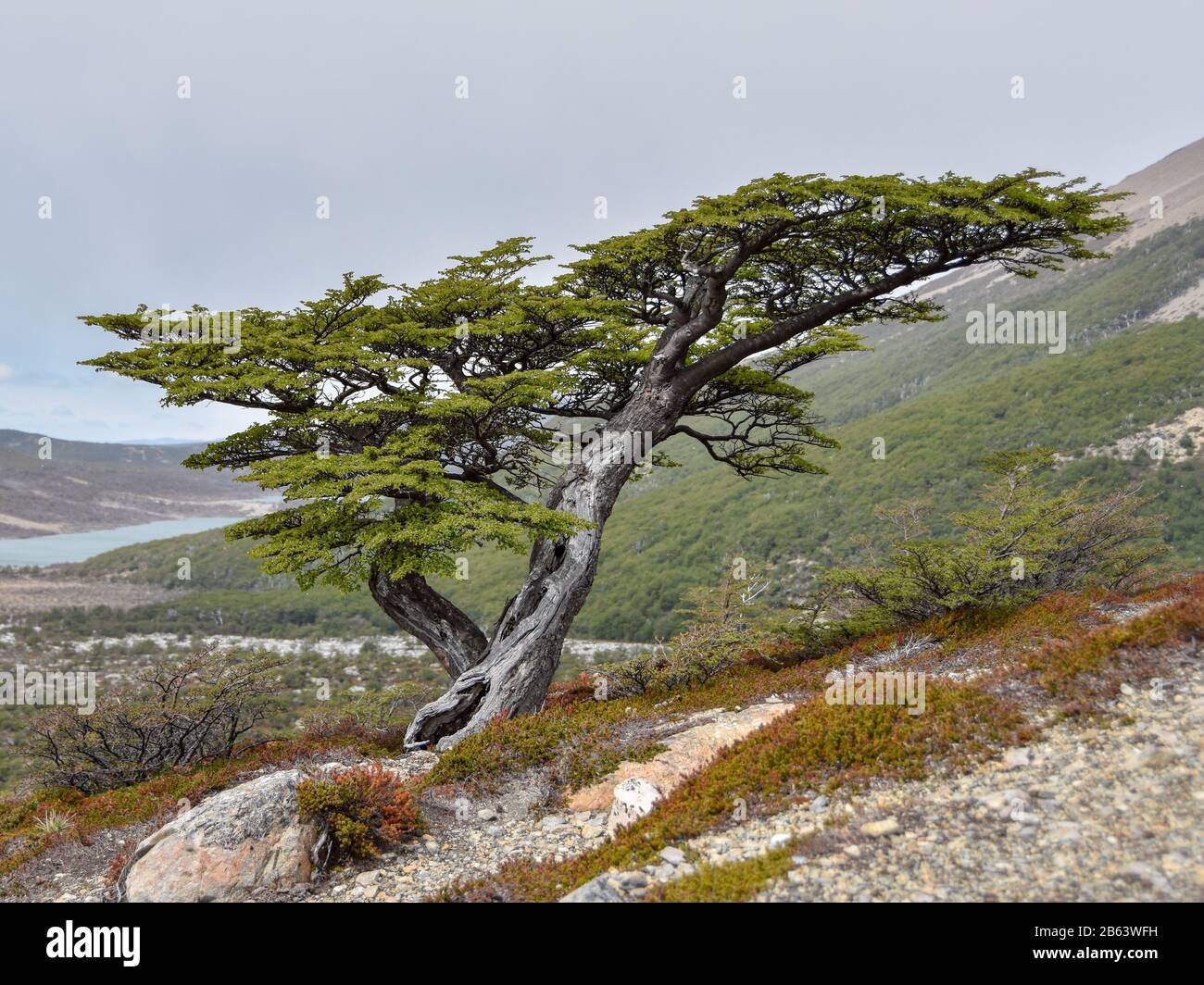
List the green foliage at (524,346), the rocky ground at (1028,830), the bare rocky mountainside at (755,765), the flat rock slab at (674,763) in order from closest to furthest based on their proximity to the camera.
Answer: the rocky ground at (1028,830) → the bare rocky mountainside at (755,765) → the flat rock slab at (674,763) → the green foliage at (524,346)

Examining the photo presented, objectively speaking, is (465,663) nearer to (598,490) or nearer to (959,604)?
(598,490)

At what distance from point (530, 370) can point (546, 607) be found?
4.05 meters

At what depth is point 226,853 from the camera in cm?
514

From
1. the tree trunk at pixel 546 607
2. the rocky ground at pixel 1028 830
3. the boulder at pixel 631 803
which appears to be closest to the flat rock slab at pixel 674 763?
the boulder at pixel 631 803

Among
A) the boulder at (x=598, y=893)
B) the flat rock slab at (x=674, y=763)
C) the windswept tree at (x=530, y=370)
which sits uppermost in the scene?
the windswept tree at (x=530, y=370)

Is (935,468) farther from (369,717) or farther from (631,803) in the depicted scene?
(631,803)

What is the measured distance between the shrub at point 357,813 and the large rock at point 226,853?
126mm

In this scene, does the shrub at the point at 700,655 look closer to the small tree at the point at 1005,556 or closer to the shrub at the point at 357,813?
the small tree at the point at 1005,556

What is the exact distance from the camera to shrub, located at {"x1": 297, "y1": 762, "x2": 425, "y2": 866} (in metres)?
5.54

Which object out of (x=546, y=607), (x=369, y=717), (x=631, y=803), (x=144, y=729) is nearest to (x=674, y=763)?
(x=631, y=803)

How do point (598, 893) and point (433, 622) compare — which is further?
point (433, 622)

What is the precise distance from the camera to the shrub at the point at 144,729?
34.3 feet
